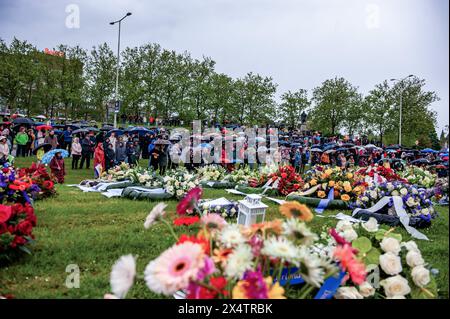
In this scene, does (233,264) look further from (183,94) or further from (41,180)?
(183,94)

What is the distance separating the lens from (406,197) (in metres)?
7.95

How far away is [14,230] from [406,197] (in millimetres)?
7760

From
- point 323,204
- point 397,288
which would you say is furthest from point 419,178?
point 397,288

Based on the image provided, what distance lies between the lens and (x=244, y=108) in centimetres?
4538

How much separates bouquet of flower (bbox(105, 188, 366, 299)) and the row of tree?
3842 cm

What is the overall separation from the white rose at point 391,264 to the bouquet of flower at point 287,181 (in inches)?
310

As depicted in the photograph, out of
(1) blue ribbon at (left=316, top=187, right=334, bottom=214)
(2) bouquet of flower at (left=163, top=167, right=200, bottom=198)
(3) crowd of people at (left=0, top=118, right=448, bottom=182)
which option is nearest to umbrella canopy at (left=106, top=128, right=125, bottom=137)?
(3) crowd of people at (left=0, top=118, right=448, bottom=182)

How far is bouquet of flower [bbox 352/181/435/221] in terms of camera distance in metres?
7.65

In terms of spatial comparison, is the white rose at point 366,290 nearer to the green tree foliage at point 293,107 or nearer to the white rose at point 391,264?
the white rose at point 391,264

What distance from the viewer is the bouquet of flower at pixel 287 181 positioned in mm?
10898

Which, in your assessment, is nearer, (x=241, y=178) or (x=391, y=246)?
(x=391, y=246)

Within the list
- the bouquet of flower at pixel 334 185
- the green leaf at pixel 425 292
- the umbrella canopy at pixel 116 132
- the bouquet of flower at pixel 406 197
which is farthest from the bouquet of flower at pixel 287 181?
the umbrella canopy at pixel 116 132

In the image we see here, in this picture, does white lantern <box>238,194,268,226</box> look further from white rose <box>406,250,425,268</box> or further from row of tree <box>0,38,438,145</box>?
row of tree <box>0,38,438,145</box>

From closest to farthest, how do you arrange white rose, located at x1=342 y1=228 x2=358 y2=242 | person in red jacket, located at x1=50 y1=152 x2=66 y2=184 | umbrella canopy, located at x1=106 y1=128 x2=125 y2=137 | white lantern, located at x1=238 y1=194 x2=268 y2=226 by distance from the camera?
white rose, located at x1=342 y1=228 x2=358 y2=242 < white lantern, located at x1=238 y1=194 x2=268 y2=226 < person in red jacket, located at x1=50 y1=152 x2=66 y2=184 < umbrella canopy, located at x1=106 y1=128 x2=125 y2=137
